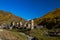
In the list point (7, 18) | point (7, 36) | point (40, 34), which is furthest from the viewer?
point (7, 18)

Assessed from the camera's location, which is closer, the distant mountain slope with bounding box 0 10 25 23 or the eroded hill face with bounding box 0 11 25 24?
the eroded hill face with bounding box 0 11 25 24

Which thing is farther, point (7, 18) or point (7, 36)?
point (7, 18)

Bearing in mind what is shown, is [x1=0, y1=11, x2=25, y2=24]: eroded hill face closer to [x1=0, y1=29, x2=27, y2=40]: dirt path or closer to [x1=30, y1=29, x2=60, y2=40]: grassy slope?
[x1=30, y1=29, x2=60, y2=40]: grassy slope

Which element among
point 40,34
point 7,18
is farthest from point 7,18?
point 40,34

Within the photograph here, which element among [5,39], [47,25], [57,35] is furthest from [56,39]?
[47,25]

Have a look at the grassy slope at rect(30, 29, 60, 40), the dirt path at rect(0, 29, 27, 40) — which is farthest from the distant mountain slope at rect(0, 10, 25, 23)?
the dirt path at rect(0, 29, 27, 40)

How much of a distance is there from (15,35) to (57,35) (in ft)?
27.5

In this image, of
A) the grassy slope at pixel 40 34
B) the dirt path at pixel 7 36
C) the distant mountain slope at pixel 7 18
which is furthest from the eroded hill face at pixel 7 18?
the dirt path at pixel 7 36

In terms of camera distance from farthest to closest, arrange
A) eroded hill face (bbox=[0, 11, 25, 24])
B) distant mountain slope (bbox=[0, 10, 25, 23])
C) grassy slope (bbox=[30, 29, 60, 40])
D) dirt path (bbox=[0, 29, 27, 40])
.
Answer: distant mountain slope (bbox=[0, 10, 25, 23])
eroded hill face (bbox=[0, 11, 25, 24])
grassy slope (bbox=[30, 29, 60, 40])
dirt path (bbox=[0, 29, 27, 40])

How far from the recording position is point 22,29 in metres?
50.4

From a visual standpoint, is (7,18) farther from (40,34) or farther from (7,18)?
(40,34)

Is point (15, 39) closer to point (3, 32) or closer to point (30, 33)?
point (3, 32)

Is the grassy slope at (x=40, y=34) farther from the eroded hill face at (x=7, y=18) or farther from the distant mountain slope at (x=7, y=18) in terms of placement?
the distant mountain slope at (x=7, y=18)

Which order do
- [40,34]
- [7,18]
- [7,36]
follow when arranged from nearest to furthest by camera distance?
[7,36], [40,34], [7,18]
